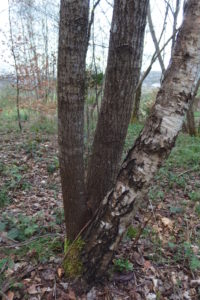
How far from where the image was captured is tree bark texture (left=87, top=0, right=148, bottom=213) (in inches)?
48.7

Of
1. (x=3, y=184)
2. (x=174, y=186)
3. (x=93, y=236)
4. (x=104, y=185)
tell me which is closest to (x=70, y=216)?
(x=93, y=236)

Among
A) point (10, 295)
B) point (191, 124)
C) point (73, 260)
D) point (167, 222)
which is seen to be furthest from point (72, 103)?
point (191, 124)

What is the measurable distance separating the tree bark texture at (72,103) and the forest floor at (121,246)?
0.41 meters

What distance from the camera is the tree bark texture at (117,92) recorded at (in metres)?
1.24

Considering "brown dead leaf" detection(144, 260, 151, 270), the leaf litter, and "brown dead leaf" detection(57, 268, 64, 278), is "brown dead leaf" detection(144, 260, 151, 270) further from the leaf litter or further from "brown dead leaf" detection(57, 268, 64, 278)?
"brown dead leaf" detection(57, 268, 64, 278)

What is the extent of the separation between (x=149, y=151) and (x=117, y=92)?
18.1 inches

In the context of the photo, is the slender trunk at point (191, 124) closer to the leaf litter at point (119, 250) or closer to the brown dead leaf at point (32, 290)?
the leaf litter at point (119, 250)

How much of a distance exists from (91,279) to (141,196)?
76cm

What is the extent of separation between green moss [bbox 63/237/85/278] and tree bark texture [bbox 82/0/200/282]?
44 mm

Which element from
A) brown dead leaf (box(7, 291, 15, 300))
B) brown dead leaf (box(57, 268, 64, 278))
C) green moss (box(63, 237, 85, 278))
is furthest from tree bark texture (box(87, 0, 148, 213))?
brown dead leaf (box(7, 291, 15, 300))

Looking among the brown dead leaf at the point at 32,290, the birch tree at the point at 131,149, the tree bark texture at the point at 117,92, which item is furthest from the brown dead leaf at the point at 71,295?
the tree bark texture at the point at 117,92

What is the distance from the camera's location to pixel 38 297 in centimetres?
140

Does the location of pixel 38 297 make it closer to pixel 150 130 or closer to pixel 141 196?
pixel 141 196

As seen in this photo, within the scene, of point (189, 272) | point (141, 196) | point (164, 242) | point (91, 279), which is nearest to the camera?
point (141, 196)
